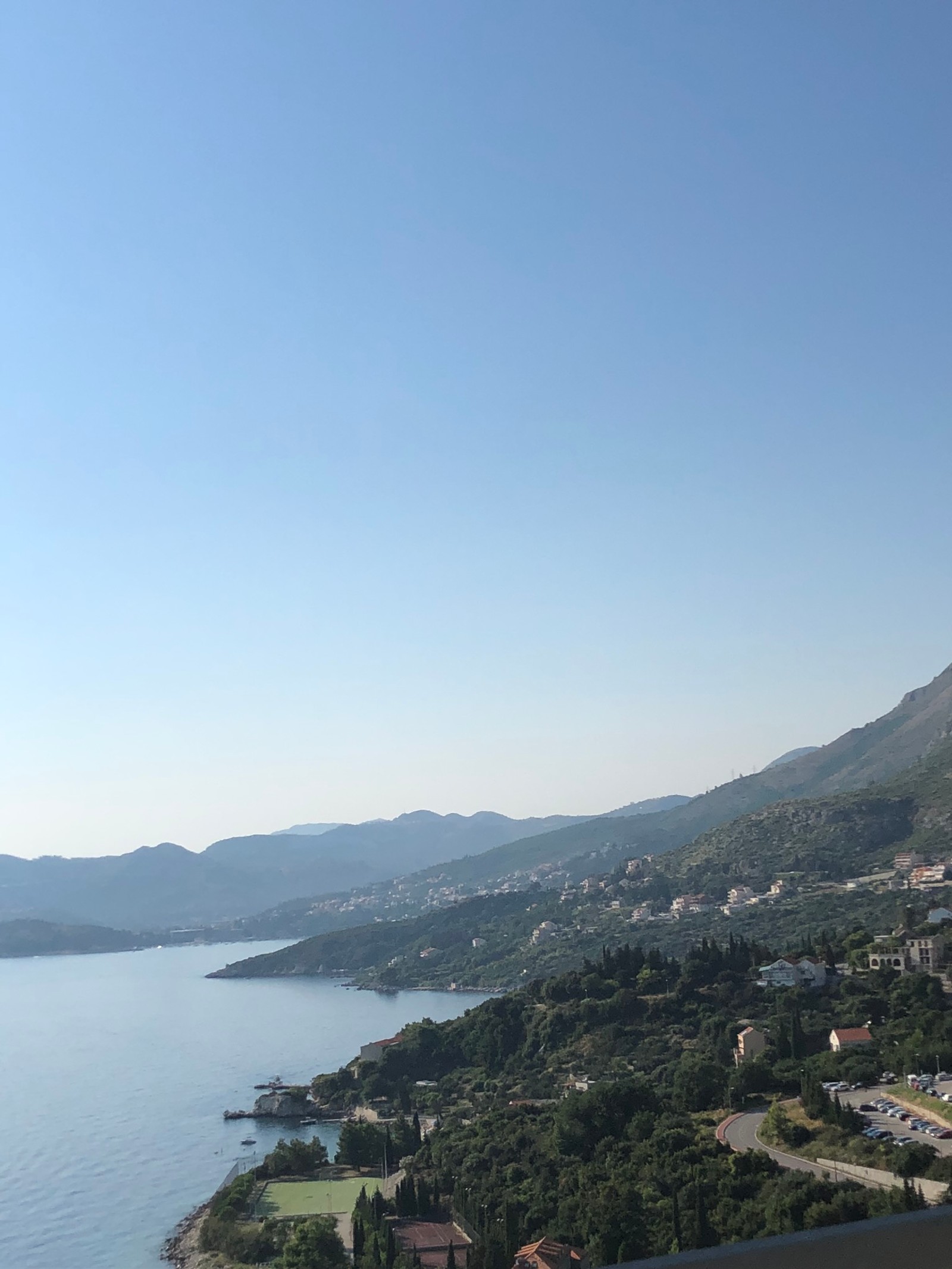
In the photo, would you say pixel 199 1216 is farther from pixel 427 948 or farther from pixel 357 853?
pixel 357 853

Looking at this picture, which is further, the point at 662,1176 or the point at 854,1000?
the point at 854,1000


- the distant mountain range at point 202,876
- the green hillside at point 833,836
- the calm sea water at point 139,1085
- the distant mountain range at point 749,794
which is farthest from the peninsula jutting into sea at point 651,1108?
the distant mountain range at point 202,876

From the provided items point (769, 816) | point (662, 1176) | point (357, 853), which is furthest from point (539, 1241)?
point (357, 853)

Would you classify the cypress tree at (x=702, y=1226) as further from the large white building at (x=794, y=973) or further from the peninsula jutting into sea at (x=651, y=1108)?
the large white building at (x=794, y=973)

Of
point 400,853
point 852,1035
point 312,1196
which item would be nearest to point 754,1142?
point 852,1035

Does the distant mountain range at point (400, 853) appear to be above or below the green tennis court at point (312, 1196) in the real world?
above
